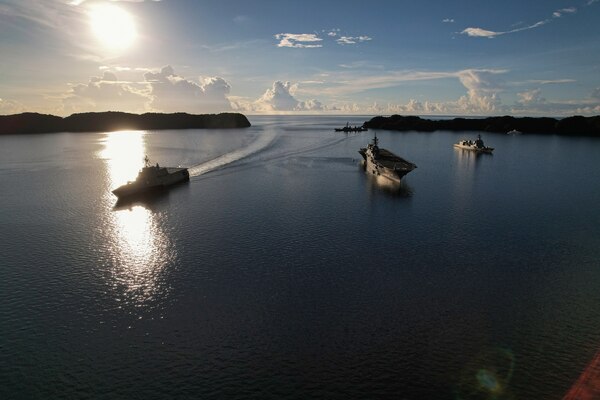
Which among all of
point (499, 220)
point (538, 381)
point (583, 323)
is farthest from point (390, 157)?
point (538, 381)

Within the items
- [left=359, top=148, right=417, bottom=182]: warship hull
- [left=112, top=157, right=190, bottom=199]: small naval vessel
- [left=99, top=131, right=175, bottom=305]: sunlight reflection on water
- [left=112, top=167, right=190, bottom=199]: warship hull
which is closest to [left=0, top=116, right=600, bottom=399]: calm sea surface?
[left=99, top=131, right=175, bottom=305]: sunlight reflection on water

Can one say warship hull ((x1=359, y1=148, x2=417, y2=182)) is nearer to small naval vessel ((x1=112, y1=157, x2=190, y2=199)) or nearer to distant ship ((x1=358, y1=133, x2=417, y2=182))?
distant ship ((x1=358, y1=133, x2=417, y2=182))

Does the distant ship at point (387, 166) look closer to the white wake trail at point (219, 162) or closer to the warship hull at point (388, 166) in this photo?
the warship hull at point (388, 166)

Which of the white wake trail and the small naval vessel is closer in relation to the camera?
the small naval vessel

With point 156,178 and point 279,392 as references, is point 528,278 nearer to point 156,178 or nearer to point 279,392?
point 279,392

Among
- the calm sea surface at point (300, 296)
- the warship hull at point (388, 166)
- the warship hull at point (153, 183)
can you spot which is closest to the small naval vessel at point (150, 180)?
the warship hull at point (153, 183)

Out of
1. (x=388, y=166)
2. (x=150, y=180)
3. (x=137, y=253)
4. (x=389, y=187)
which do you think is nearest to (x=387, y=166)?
(x=388, y=166)
